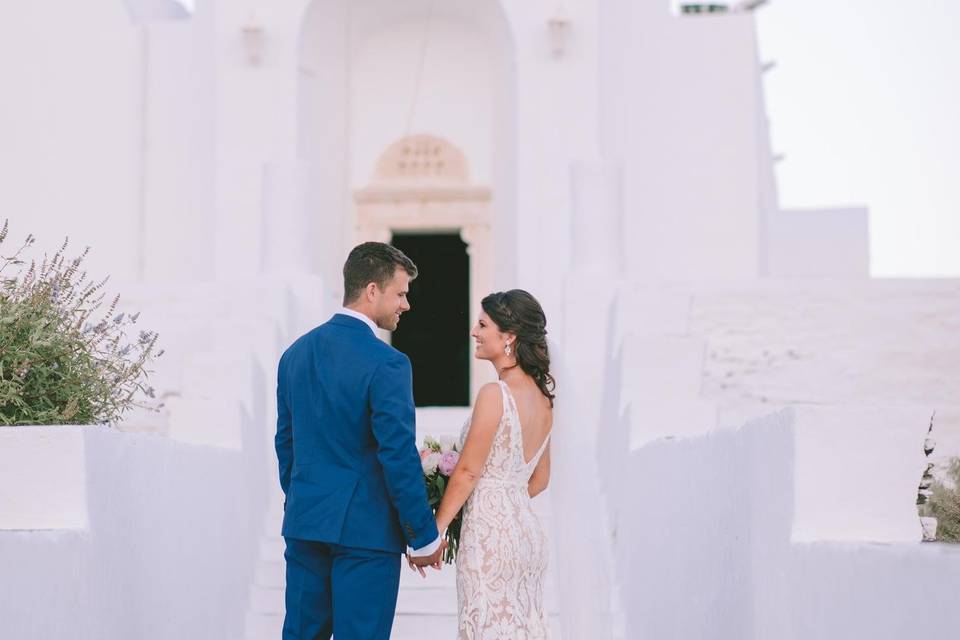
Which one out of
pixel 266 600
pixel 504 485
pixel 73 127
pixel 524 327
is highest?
pixel 73 127

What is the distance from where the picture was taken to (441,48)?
43.8 feet

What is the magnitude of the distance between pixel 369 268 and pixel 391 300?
14cm

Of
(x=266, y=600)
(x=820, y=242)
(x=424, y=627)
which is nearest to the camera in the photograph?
(x=424, y=627)

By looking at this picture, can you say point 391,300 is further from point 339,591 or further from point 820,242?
point 820,242

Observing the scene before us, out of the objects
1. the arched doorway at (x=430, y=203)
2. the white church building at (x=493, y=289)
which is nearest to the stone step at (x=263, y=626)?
the white church building at (x=493, y=289)

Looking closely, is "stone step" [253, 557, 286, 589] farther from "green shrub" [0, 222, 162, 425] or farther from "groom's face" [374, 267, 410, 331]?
"groom's face" [374, 267, 410, 331]

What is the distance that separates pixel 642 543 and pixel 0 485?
10.1 feet

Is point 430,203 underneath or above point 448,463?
above

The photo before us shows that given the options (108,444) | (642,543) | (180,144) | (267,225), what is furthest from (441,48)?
(108,444)

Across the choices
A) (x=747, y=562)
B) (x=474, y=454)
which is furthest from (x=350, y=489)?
(x=747, y=562)

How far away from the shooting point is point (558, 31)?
11586 mm

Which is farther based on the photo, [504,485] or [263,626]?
[263,626]

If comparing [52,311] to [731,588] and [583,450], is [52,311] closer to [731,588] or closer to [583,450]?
[731,588]

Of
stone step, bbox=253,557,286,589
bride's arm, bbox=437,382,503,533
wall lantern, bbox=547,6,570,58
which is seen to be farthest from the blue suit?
wall lantern, bbox=547,6,570,58
